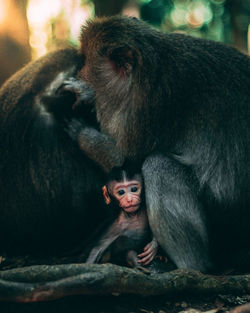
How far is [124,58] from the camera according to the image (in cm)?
376

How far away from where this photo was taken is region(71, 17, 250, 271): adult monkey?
3.43 m

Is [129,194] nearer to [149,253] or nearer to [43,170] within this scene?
[149,253]

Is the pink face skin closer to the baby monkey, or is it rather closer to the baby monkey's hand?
the baby monkey

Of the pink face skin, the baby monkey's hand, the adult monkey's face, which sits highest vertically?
the adult monkey's face

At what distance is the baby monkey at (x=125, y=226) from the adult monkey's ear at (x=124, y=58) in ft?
3.02

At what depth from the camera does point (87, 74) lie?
4066 mm

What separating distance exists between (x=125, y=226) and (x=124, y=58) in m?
1.58

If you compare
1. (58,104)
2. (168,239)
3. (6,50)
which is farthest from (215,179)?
(6,50)

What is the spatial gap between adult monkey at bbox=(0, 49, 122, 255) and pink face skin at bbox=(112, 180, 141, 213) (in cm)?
29

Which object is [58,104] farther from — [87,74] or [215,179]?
[215,179]

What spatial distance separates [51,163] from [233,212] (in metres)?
1.77

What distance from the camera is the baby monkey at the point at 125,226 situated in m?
3.67

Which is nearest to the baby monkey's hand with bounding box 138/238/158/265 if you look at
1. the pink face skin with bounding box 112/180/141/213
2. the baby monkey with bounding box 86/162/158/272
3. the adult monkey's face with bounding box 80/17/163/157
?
the baby monkey with bounding box 86/162/158/272

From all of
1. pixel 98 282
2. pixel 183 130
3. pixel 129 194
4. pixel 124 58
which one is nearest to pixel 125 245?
pixel 129 194
